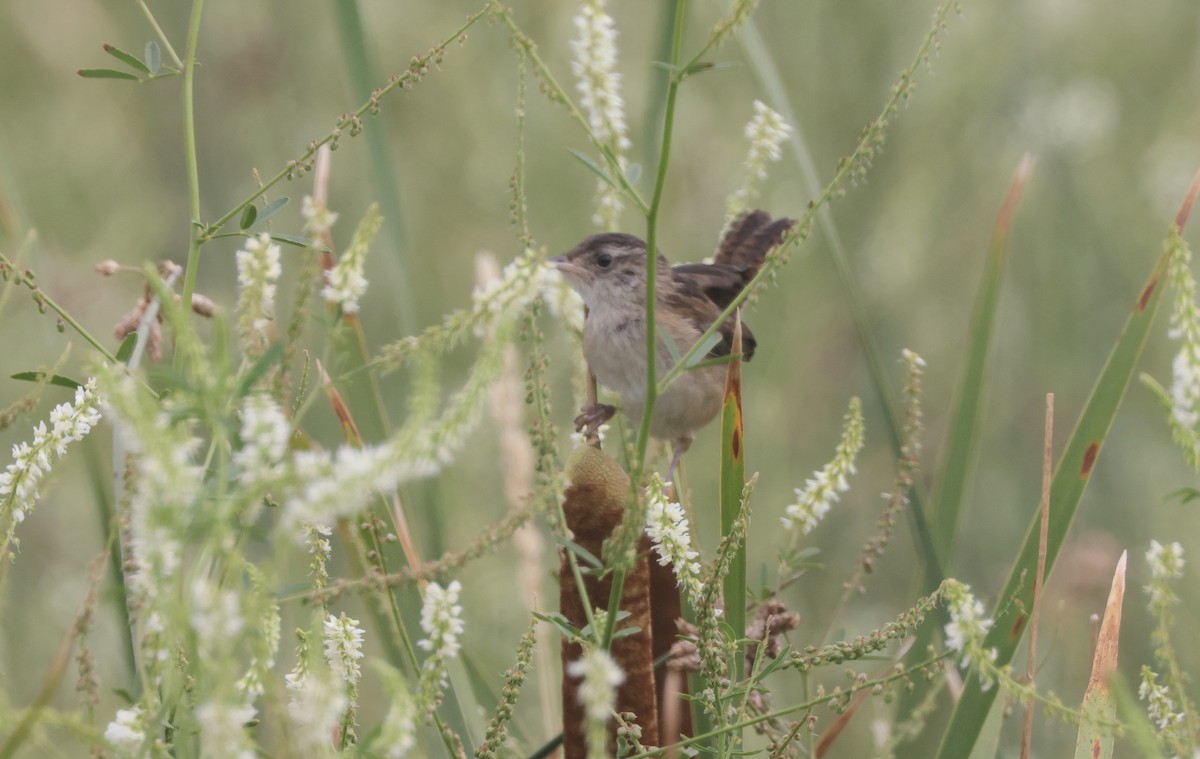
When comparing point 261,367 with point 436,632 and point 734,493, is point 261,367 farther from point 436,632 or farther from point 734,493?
point 734,493

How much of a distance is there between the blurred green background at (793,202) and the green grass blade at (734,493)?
7.55 feet

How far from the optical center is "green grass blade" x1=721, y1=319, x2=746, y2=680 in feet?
5.82

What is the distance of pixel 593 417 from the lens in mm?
2504

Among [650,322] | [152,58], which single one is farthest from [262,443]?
[152,58]

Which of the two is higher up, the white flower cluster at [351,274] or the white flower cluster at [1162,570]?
the white flower cluster at [351,274]

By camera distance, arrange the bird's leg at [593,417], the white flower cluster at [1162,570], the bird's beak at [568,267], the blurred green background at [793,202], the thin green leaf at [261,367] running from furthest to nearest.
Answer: the blurred green background at [793,202] < the bird's beak at [568,267] < the bird's leg at [593,417] < the white flower cluster at [1162,570] < the thin green leaf at [261,367]

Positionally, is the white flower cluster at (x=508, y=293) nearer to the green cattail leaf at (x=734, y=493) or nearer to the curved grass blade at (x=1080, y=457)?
the green cattail leaf at (x=734, y=493)

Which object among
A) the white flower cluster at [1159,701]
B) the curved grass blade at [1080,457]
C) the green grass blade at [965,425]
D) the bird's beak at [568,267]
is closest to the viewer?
the white flower cluster at [1159,701]

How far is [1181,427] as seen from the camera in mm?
1239

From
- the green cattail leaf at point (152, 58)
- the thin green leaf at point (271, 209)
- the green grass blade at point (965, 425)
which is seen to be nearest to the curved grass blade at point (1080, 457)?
the green grass blade at point (965, 425)

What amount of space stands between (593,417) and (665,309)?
3.85 ft

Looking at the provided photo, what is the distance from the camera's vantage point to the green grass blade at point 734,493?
1.77m

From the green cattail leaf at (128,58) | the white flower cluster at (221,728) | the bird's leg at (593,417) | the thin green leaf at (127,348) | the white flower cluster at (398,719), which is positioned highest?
the green cattail leaf at (128,58)

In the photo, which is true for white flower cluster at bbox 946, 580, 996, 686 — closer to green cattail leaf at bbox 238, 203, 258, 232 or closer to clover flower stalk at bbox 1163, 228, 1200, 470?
clover flower stalk at bbox 1163, 228, 1200, 470
